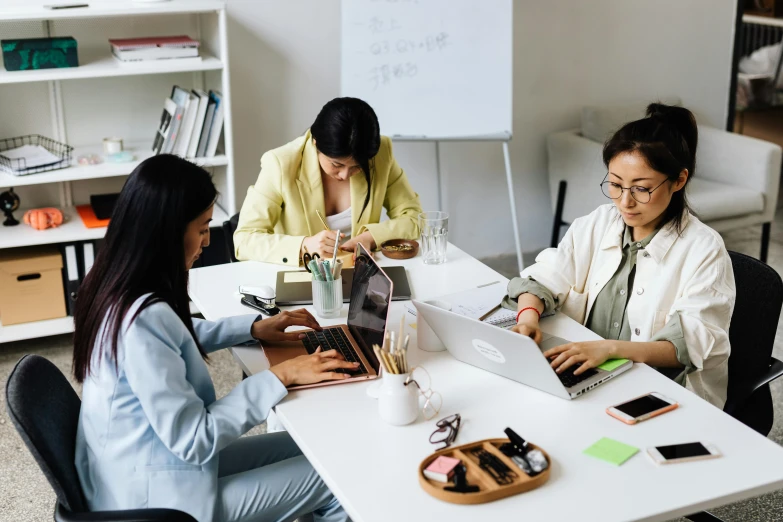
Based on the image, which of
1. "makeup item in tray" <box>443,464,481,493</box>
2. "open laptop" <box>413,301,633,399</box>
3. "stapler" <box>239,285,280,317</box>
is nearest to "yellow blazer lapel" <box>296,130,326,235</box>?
"stapler" <box>239,285,280,317</box>

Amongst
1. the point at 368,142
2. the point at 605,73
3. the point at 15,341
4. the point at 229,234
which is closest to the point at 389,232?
the point at 368,142

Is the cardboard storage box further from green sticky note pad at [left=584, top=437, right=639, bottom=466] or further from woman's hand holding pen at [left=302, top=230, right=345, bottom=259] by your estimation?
green sticky note pad at [left=584, top=437, right=639, bottom=466]

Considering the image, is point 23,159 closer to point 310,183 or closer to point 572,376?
point 310,183

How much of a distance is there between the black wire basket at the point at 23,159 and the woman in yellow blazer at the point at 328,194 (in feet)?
3.49

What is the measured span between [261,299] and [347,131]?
0.57 m

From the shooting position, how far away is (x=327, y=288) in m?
2.13

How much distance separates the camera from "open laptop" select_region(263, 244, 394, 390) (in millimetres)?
1823

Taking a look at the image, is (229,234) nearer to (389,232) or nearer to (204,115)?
(389,232)

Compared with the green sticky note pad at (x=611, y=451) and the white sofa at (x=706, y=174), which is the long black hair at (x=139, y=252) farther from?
the white sofa at (x=706, y=174)

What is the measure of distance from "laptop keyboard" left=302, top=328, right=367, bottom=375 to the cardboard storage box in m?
1.82

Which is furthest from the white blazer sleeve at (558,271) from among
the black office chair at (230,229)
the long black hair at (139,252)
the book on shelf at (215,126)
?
the book on shelf at (215,126)

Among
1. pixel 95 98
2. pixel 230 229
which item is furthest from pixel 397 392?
pixel 95 98

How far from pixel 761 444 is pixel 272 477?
925mm

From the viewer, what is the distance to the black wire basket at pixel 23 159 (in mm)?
3289
